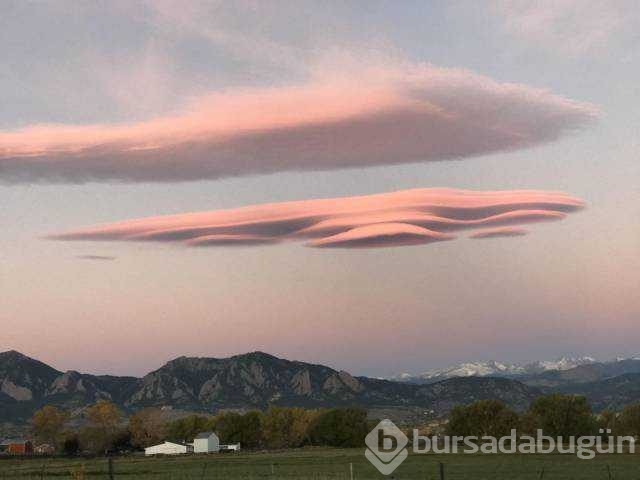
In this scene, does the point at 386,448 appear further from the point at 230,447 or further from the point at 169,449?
the point at 169,449

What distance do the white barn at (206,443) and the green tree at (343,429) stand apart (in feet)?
67.9

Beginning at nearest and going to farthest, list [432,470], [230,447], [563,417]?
1. [432,470]
2. [563,417]
3. [230,447]

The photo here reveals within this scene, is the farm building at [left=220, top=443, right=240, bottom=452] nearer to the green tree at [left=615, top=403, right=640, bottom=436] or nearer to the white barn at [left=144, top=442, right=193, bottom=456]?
the white barn at [left=144, top=442, right=193, bottom=456]

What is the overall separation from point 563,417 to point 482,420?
15.5m

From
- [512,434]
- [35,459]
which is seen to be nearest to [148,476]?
[35,459]

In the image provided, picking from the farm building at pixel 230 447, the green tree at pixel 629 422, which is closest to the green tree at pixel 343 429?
the farm building at pixel 230 447

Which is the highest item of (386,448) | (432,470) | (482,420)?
(482,420)

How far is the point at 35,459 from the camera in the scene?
15338 cm

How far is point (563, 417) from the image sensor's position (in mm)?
185375

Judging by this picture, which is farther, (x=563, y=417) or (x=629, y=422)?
(x=629, y=422)

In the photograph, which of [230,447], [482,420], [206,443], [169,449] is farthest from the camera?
[230,447]

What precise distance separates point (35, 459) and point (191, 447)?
152 feet

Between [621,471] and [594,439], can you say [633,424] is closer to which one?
[594,439]

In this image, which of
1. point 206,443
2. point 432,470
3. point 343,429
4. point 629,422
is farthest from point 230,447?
point 432,470
